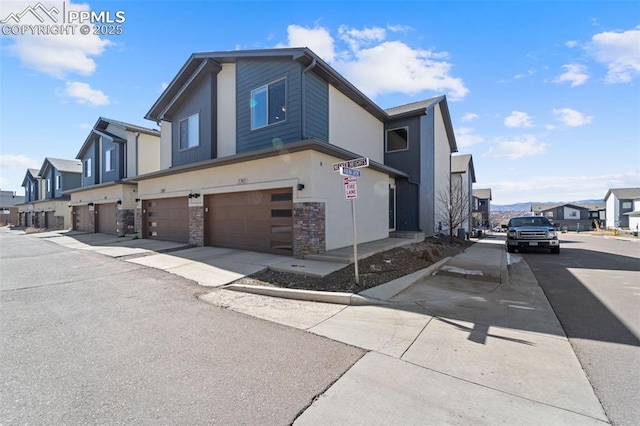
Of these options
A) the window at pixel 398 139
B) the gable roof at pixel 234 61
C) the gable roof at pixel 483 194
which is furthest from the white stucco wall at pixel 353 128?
the gable roof at pixel 483 194

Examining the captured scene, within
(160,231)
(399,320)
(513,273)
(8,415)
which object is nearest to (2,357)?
(8,415)

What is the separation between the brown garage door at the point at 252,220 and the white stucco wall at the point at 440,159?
1120 cm

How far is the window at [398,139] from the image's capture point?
52.8 feet

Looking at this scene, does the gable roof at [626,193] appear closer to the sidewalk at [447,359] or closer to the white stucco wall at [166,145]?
the sidewalk at [447,359]

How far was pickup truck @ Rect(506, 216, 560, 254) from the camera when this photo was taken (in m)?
13.6

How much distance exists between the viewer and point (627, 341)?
4141 mm

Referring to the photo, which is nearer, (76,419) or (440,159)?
(76,419)

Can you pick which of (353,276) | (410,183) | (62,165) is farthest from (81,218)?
(353,276)

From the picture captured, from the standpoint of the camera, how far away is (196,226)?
41.9ft

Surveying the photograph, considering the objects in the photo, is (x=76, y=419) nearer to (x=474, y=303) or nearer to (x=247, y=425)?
(x=247, y=425)

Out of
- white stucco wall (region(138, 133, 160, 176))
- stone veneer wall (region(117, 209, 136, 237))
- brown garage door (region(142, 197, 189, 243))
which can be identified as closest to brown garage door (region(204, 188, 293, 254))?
brown garage door (region(142, 197, 189, 243))

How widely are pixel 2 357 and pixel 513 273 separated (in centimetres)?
1154

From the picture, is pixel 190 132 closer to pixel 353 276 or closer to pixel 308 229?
pixel 308 229

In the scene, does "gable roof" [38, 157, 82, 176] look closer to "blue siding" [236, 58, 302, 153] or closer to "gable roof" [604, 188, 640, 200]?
"blue siding" [236, 58, 302, 153]
